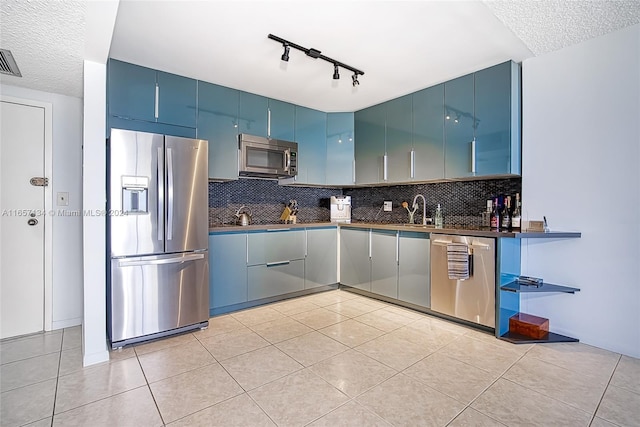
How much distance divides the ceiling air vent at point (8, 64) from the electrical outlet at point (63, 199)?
3.36 feet

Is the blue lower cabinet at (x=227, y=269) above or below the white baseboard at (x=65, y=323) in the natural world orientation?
above

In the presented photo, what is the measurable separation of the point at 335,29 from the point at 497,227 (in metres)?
2.24

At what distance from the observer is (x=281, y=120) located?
3.82 metres

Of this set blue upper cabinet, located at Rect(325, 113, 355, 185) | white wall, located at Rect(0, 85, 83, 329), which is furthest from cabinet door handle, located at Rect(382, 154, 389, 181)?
white wall, located at Rect(0, 85, 83, 329)

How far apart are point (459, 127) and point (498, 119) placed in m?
0.36

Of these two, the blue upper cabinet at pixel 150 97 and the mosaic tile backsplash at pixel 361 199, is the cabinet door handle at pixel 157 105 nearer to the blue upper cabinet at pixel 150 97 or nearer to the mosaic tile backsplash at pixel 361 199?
the blue upper cabinet at pixel 150 97

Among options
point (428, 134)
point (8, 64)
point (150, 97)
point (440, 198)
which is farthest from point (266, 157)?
point (8, 64)

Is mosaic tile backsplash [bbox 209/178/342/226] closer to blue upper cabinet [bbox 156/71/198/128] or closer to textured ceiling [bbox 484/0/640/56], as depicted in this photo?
blue upper cabinet [bbox 156/71/198/128]

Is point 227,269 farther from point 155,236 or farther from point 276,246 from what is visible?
point 155,236

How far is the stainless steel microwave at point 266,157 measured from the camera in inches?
Result: 136

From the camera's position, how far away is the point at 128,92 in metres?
2.78

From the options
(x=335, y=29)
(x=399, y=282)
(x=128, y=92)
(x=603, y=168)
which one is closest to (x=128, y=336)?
(x=128, y=92)

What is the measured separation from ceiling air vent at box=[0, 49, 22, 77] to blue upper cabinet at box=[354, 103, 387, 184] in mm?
3344

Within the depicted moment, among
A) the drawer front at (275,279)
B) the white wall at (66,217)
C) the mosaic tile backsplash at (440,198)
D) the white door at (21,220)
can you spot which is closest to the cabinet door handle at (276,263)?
the drawer front at (275,279)
